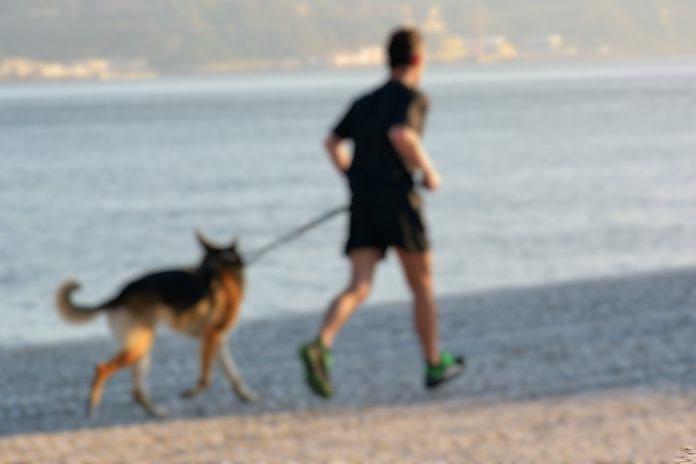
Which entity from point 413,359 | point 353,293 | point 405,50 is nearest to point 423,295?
point 353,293

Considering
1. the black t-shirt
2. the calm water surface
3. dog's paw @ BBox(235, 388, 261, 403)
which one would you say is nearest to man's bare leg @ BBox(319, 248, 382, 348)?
the black t-shirt

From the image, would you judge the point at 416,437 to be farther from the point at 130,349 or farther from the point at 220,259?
the point at 130,349

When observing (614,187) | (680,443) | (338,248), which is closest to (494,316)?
(680,443)

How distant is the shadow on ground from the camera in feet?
28.6

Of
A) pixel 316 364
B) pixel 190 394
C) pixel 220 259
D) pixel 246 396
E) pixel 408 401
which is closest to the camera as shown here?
pixel 316 364

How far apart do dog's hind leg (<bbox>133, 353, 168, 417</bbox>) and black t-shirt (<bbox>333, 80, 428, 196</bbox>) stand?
1.90 m

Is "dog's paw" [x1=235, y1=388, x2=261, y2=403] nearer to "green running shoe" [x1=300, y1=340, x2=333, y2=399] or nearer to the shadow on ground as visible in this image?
the shadow on ground

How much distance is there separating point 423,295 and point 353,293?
476 millimetres

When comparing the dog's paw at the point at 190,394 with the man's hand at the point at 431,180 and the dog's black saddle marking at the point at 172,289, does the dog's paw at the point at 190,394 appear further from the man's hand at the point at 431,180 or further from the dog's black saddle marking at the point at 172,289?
the man's hand at the point at 431,180

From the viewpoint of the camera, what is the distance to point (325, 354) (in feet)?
25.0

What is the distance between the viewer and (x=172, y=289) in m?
7.88

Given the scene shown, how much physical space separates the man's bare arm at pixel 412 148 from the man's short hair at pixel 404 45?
0.48m

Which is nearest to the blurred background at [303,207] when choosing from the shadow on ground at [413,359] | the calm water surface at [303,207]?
the calm water surface at [303,207]

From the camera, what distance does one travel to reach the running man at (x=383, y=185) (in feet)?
24.6
